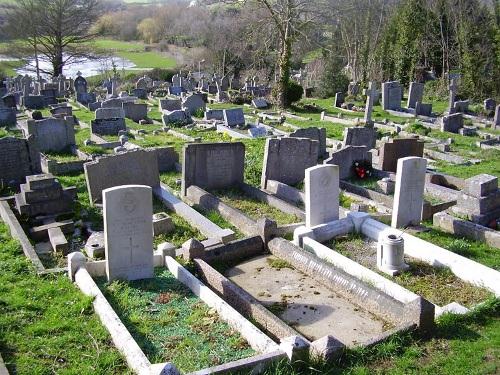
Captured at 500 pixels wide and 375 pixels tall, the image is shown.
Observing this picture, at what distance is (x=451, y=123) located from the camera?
21688 mm

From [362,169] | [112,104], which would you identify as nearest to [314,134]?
[362,169]

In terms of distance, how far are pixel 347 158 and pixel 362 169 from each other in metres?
0.50

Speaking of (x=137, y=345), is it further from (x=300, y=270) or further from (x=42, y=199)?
(x=42, y=199)

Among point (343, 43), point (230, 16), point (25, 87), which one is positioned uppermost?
point (230, 16)

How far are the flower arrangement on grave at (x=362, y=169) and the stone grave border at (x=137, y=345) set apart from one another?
287 inches

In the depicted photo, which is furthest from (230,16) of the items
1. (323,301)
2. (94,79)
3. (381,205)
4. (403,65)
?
(323,301)

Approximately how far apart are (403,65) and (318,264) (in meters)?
32.7

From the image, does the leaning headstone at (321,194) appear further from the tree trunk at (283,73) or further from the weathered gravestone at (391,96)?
the tree trunk at (283,73)

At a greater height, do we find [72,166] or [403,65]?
[403,65]

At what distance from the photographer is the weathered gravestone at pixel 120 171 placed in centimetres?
1196

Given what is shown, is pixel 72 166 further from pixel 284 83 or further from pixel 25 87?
pixel 25 87

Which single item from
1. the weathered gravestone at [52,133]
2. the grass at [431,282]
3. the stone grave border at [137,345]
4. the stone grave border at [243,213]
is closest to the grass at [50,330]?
the stone grave border at [137,345]

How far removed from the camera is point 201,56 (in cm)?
5291

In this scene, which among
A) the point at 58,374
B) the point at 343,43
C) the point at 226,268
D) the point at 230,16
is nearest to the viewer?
the point at 58,374
